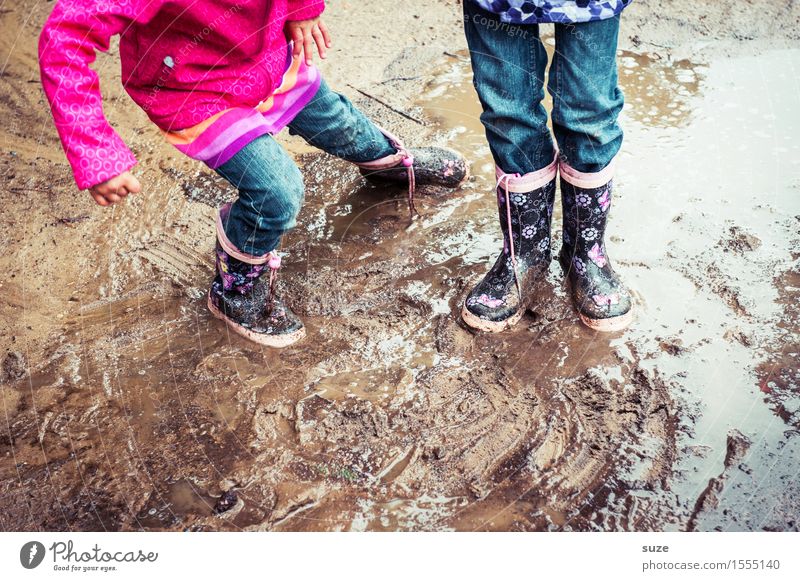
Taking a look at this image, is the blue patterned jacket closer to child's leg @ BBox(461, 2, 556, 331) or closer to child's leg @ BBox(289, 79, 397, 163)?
child's leg @ BBox(461, 2, 556, 331)

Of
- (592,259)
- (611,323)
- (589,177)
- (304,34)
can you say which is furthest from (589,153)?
(304,34)

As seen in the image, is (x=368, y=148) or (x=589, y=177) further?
(x=368, y=148)

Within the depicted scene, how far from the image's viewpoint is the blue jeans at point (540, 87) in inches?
67.6

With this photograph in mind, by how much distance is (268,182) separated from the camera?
1.86m

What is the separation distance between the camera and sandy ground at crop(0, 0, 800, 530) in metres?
1.65

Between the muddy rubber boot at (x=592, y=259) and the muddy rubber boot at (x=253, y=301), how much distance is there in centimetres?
79

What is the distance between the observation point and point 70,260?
237 cm

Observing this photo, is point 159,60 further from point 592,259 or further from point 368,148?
point 592,259

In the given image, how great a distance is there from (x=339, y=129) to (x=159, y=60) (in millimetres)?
641

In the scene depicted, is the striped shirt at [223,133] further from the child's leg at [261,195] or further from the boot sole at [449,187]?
the boot sole at [449,187]

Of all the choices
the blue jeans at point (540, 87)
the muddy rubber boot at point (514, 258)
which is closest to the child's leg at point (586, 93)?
the blue jeans at point (540, 87)

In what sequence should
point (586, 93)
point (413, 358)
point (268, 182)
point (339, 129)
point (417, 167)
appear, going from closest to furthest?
point (586, 93)
point (268, 182)
point (413, 358)
point (339, 129)
point (417, 167)

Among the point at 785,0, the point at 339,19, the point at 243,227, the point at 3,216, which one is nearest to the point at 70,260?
the point at 3,216
